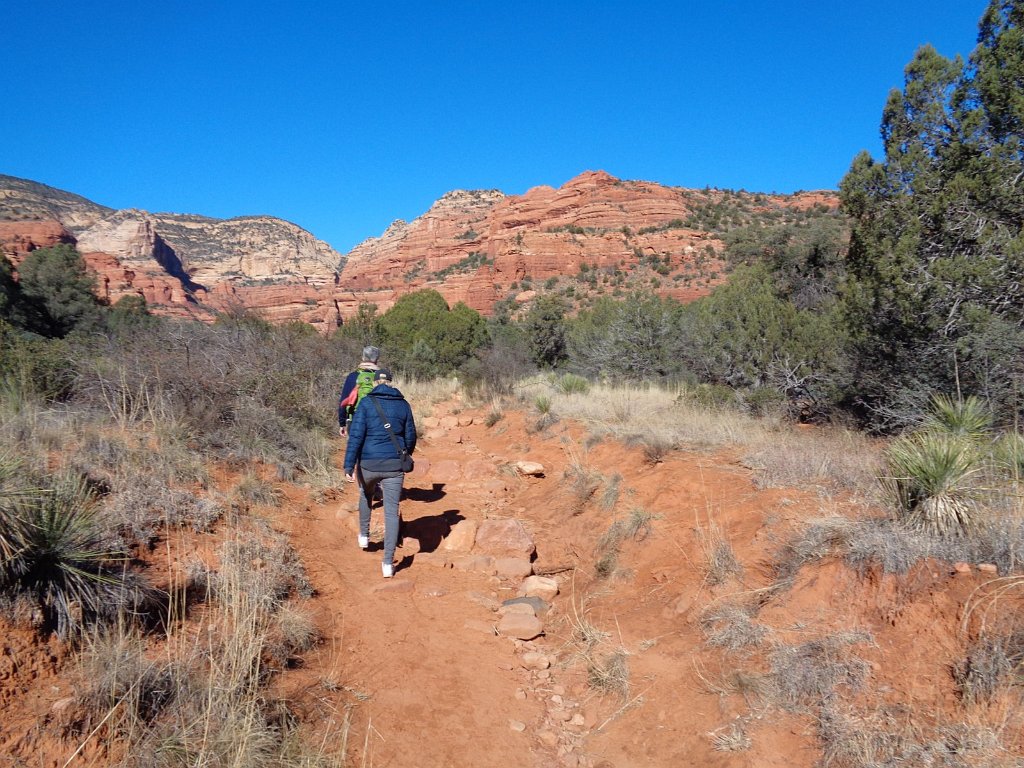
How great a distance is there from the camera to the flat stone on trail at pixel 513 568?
5.54m

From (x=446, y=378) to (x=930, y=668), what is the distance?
1692 cm

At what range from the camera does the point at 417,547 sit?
587 cm

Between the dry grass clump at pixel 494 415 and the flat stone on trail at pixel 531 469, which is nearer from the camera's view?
the flat stone on trail at pixel 531 469

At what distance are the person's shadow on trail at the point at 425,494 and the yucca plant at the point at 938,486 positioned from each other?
5545 mm

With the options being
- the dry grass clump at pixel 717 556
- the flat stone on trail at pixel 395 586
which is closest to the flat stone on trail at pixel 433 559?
the flat stone on trail at pixel 395 586

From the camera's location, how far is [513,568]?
5578 mm

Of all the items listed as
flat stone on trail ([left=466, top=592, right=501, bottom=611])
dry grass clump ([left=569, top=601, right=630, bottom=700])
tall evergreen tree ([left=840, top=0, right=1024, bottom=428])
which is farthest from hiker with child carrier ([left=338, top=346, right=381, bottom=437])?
tall evergreen tree ([left=840, top=0, right=1024, bottom=428])

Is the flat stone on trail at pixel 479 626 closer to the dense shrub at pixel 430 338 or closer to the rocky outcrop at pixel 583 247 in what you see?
the dense shrub at pixel 430 338

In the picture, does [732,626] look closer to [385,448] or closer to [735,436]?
[385,448]

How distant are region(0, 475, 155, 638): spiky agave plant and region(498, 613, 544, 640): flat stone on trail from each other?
261 centimetres

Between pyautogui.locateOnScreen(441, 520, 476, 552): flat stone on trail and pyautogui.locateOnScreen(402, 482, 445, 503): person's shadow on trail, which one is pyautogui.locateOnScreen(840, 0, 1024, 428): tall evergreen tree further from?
pyautogui.locateOnScreen(402, 482, 445, 503): person's shadow on trail

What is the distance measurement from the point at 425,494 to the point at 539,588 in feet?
10.3

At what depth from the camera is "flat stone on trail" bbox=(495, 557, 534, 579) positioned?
18.2 feet

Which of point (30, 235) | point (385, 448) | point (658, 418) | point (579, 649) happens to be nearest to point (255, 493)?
point (385, 448)
